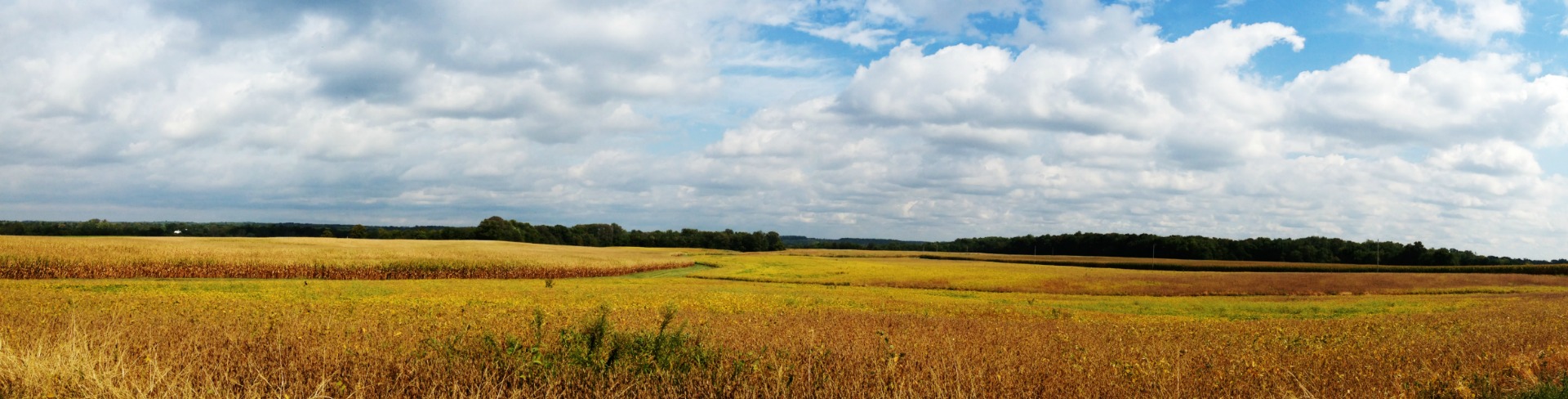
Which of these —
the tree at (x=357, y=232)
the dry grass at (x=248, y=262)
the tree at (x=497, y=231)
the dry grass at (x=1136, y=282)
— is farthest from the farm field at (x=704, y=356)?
the tree at (x=357, y=232)

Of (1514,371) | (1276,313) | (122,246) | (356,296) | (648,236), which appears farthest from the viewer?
(648,236)

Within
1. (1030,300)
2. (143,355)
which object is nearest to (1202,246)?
(1030,300)

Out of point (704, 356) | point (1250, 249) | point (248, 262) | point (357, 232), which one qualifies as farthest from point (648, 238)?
point (704, 356)

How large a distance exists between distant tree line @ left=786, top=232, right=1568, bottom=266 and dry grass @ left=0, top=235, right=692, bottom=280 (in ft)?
376

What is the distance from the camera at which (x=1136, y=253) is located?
162 meters

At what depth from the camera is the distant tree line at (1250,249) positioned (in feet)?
424

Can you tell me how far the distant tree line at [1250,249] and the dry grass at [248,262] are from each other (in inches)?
4512

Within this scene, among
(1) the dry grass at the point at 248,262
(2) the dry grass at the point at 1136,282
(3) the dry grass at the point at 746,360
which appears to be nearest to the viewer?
(3) the dry grass at the point at 746,360

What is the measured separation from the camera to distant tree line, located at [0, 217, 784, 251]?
456ft

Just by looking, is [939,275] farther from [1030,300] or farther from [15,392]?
[15,392]

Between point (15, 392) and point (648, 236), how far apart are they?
7142 inches

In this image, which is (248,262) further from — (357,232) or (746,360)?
(357,232)

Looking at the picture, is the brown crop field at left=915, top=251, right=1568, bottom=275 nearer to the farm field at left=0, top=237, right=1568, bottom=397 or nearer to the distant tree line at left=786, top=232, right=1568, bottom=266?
the distant tree line at left=786, top=232, right=1568, bottom=266

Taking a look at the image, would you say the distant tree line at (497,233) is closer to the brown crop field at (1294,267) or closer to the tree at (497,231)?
the tree at (497,231)
